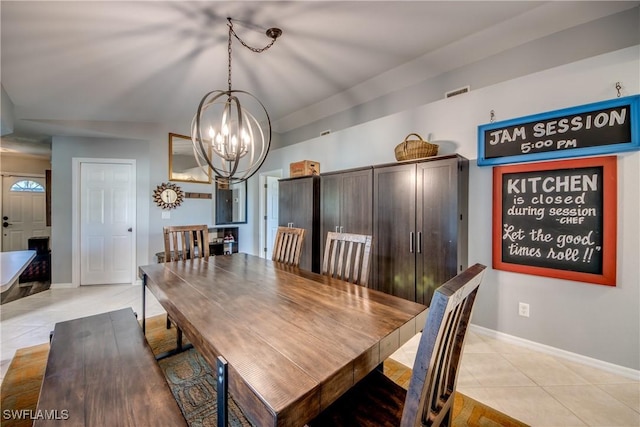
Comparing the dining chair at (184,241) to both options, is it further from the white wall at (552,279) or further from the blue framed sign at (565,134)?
the blue framed sign at (565,134)

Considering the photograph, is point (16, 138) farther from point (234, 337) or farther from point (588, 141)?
point (588, 141)

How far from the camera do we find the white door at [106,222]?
4.27 meters

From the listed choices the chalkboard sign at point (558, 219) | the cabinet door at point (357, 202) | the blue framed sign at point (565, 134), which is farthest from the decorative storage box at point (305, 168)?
the chalkboard sign at point (558, 219)

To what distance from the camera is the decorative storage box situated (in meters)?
3.86

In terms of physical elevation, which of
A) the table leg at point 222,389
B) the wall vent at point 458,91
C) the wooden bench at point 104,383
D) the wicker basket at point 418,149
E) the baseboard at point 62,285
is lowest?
the baseboard at point 62,285

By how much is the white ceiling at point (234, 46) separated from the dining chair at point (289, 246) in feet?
6.22

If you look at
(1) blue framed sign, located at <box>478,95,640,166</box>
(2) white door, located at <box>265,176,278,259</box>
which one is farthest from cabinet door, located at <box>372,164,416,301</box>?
(2) white door, located at <box>265,176,278,259</box>

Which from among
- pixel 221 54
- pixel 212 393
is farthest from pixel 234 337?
pixel 221 54

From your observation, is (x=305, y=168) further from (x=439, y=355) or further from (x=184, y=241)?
(x=439, y=355)

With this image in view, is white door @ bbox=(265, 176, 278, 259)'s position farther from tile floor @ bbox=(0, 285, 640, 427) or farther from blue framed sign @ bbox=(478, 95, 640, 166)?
blue framed sign @ bbox=(478, 95, 640, 166)

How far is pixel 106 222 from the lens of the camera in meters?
4.36

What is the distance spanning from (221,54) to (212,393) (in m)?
3.12

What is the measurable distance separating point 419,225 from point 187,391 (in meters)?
2.41

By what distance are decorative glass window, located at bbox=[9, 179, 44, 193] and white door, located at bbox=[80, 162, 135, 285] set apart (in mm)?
3935
